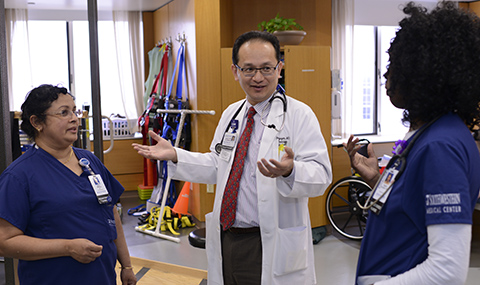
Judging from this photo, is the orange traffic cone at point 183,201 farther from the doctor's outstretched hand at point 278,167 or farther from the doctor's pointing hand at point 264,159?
the doctor's outstretched hand at point 278,167

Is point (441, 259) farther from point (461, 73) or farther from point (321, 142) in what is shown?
point (321, 142)

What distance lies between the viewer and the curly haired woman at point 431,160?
1040 mm

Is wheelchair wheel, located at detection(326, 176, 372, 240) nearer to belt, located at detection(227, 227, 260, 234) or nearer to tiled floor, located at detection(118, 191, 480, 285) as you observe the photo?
tiled floor, located at detection(118, 191, 480, 285)

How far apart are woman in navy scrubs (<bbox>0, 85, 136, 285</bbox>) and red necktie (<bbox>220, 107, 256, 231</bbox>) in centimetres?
49

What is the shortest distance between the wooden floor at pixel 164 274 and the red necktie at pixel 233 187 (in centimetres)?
186

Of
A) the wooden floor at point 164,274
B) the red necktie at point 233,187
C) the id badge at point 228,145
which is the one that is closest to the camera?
the red necktie at point 233,187

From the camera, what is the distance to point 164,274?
3.94 metres

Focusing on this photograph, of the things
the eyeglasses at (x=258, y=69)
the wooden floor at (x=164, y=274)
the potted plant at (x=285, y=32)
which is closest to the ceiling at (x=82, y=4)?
the potted plant at (x=285, y=32)

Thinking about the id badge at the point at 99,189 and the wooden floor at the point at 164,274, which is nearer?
the id badge at the point at 99,189

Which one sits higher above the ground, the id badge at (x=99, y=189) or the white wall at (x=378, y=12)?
the white wall at (x=378, y=12)

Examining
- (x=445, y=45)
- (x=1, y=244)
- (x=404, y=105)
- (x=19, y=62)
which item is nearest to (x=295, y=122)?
(x=404, y=105)

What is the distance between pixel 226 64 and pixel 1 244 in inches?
133

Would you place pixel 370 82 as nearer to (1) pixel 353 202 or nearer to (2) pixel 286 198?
(1) pixel 353 202

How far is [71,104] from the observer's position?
2027mm
